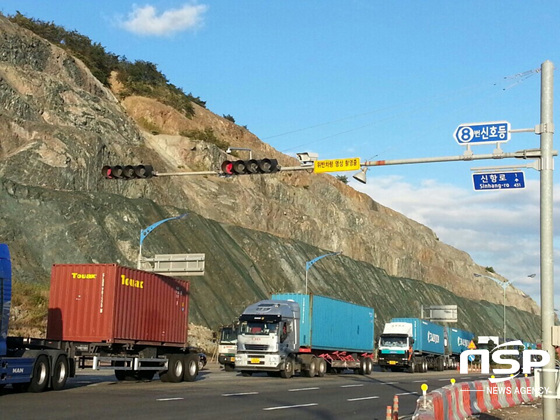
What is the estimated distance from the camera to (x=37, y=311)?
42.4m

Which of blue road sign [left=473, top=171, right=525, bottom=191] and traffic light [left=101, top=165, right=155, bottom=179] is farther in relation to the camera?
traffic light [left=101, top=165, right=155, bottom=179]

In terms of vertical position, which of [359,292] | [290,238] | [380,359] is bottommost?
[380,359]

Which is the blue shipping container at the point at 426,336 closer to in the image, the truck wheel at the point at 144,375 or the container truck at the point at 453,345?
the container truck at the point at 453,345

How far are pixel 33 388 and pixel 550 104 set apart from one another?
52.8 ft

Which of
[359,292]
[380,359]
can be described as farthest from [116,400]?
[359,292]

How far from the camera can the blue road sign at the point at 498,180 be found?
57.5 feet

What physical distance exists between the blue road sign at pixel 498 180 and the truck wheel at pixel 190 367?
1644cm

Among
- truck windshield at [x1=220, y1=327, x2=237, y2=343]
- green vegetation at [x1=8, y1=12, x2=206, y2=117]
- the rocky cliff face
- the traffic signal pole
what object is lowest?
truck windshield at [x1=220, y1=327, x2=237, y2=343]

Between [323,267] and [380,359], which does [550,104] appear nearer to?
[380,359]

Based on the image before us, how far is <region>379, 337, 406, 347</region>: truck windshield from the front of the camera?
52.1 metres

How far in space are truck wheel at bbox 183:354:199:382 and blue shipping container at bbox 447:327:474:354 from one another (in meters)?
39.4

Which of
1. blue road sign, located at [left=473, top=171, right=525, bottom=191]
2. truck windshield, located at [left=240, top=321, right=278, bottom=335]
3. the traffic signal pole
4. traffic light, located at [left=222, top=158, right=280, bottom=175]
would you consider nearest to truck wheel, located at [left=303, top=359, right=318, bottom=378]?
truck windshield, located at [left=240, top=321, right=278, bottom=335]

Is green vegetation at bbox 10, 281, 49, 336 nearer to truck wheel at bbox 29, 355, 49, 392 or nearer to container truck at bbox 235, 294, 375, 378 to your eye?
container truck at bbox 235, 294, 375, 378

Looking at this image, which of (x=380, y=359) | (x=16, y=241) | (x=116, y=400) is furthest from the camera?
(x=380, y=359)
